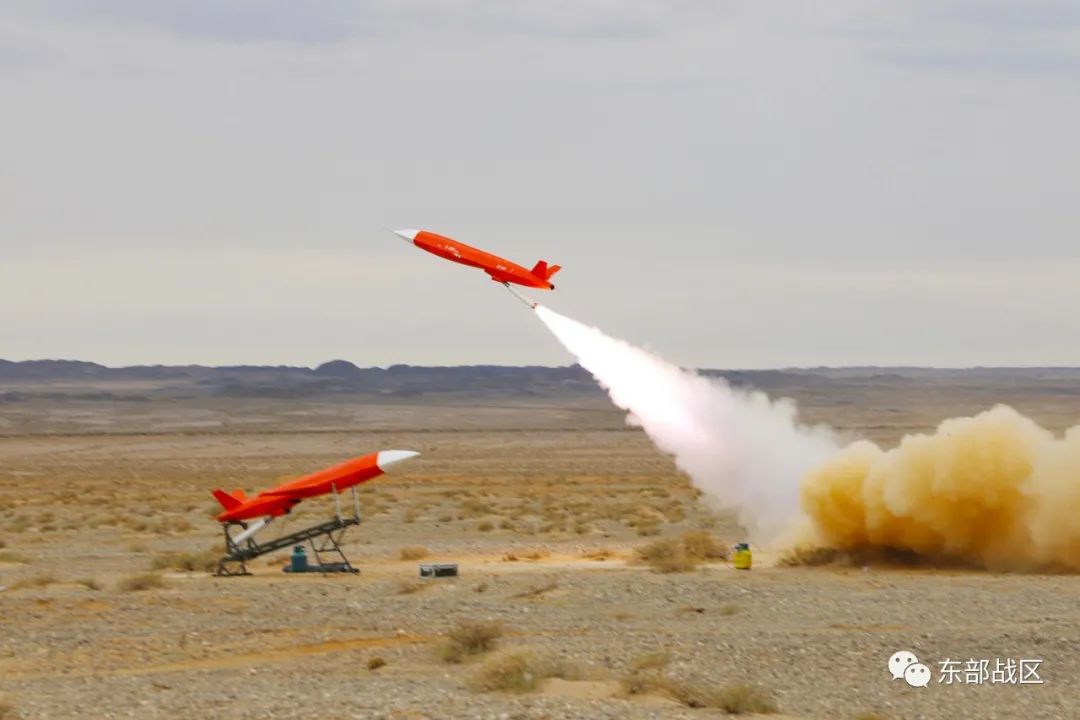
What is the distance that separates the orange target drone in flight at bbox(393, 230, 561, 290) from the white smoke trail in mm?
1138

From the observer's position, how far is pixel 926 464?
33.9 metres

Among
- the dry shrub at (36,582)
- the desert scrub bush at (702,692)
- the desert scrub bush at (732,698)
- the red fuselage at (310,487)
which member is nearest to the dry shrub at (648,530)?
the red fuselage at (310,487)

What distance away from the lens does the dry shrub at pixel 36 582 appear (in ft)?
108

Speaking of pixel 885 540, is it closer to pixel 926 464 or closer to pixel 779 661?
pixel 926 464

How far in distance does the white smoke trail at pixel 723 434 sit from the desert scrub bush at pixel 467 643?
16.2 m

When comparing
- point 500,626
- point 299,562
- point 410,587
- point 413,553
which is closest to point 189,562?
point 299,562

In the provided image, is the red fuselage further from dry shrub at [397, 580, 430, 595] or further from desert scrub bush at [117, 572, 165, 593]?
dry shrub at [397, 580, 430, 595]

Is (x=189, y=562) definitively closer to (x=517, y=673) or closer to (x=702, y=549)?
(x=702, y=549)

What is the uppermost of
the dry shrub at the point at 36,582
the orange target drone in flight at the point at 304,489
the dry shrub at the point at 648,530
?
the orange target drone in flight at the point at 304,489

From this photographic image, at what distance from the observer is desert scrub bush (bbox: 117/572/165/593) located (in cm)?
3188

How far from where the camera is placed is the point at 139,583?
3200 cm

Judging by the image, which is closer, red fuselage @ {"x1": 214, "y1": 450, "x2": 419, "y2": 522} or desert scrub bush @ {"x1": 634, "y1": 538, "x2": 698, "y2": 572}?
desert scrub bush @ {"x1": 634, "y1": 538, "x2": 698, "y2": 572}

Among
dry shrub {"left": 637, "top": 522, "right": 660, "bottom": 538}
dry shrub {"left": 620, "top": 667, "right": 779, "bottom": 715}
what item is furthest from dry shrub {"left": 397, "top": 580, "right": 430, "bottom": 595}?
dry shrub {"left": 637, "top": 522, "right": 660, "bottom": 538}

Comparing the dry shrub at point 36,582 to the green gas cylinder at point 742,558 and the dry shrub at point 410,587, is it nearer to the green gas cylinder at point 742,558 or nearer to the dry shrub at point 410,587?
the dry shrub at point 410,587
